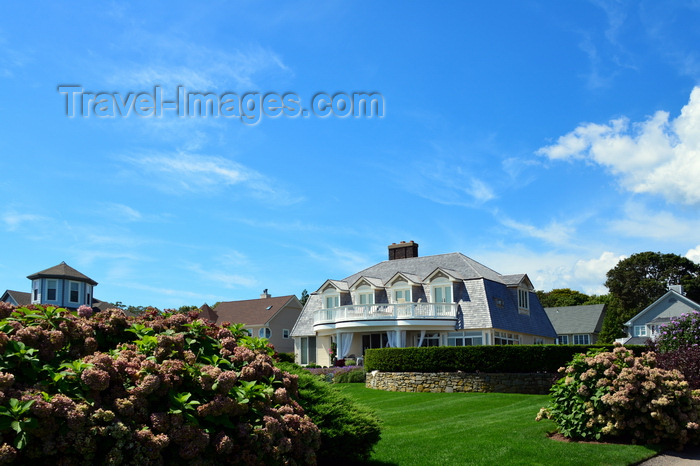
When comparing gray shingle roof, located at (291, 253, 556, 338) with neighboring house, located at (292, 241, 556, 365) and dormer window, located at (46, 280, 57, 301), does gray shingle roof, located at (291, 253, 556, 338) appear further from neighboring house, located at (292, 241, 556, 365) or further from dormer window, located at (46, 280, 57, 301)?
dormer window, located at (46, 280, 57, 301)

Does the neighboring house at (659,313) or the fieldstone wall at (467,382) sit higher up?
the neighboring house at (659,313)

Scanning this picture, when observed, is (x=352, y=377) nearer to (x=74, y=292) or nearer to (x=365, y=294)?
(x=365, y=294)

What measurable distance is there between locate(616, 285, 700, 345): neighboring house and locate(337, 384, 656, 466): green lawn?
1687 inches

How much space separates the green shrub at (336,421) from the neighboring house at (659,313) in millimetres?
52660

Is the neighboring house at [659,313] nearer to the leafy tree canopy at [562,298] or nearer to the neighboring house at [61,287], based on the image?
the leafy tree canopy at [562,298]

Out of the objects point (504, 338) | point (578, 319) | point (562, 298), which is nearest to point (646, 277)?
point (562, 298)

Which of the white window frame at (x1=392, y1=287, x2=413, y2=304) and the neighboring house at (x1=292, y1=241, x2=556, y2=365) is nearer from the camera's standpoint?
the neighboring house at (x1=292, y1=241, x2=556, y2=365)

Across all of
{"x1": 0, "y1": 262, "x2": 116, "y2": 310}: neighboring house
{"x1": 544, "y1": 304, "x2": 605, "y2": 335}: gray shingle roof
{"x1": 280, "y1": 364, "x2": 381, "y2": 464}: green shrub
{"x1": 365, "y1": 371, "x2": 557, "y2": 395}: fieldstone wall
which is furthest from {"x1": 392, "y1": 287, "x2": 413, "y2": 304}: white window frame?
{"x1": 544, "y1": 304, "x2": 605, "y2": 335}: gray shingle roof

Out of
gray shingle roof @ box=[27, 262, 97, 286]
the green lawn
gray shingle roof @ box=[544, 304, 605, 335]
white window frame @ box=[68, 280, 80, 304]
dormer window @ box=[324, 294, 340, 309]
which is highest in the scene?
gray shingle roof @ box=[27, 262, 97, 286]

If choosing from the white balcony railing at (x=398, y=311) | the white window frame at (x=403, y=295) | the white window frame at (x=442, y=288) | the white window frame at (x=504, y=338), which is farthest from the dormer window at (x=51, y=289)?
the white window frame at (x=504, y=338)

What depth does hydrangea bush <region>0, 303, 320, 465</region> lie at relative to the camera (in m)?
5.40

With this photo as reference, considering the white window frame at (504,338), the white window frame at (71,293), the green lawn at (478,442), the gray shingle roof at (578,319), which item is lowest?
the green lawn at (478,442)

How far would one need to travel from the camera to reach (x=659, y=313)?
57844 mm

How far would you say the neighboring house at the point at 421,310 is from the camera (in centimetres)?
3581
